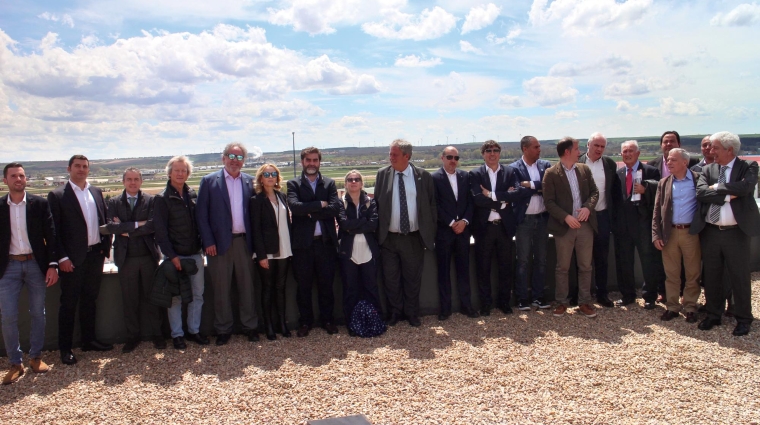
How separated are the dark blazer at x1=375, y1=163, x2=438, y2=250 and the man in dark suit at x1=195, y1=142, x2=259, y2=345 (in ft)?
4.58

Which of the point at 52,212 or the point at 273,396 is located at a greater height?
the point at 52,212

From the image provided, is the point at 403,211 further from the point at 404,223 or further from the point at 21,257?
the point at 21,257

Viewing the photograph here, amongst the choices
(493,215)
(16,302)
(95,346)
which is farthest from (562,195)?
(16,302)

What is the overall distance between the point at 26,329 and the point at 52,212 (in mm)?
1260

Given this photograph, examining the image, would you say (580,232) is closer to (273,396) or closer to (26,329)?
(273,396)

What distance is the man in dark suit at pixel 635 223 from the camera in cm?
605

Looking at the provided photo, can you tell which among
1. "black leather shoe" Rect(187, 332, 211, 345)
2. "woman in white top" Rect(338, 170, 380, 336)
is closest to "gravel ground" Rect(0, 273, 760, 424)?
"black leather shoe" Rect(187, 332, 211, 345)

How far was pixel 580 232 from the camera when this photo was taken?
233 inches

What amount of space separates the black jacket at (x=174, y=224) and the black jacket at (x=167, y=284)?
122mm

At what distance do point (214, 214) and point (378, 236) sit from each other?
1.73m

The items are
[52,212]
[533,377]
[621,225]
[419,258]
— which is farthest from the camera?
[621,225]

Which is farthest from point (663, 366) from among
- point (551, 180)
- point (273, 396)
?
point (273, 396)

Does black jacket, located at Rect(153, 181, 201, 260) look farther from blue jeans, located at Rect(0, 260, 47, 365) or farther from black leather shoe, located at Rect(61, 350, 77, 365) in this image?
black leather shoe, located at Rect(61, 350, 77, 365)

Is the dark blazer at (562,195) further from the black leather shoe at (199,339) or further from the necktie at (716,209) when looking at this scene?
the black leather shoe at (199,339)
